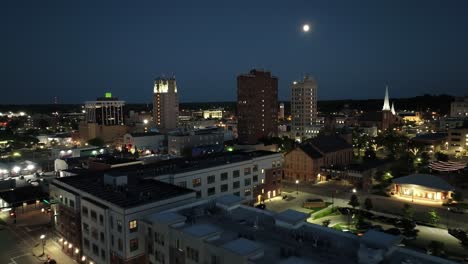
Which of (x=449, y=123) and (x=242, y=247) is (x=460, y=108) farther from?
(x=242, y=247)

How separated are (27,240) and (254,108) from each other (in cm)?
9108

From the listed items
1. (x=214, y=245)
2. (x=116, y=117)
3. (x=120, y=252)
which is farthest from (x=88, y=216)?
(x=116, y=117)

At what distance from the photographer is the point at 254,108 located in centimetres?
12531

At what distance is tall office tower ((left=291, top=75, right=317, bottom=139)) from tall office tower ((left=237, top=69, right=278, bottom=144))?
10789 mm

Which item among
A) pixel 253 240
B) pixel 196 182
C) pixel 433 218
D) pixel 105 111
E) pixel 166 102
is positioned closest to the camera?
pixel 253 240

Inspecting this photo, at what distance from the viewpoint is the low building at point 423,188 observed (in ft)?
179

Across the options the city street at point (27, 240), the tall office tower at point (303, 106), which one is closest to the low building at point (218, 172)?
the city street at point (27, 240)

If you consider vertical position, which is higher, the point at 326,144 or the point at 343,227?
the point at 326,144

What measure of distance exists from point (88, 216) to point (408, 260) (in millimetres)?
28816

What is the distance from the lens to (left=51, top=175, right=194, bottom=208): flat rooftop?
32.5m

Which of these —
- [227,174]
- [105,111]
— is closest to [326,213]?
[227,174]

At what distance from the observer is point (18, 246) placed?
41.2 metres


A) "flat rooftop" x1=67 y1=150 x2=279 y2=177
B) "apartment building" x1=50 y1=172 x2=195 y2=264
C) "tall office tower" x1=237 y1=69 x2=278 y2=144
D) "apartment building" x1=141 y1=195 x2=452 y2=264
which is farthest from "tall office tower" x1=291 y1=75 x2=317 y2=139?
"apartment building" x1=141 y1=195 x2=452 y2=264

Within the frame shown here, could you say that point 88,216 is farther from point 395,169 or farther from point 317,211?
point 395,169
